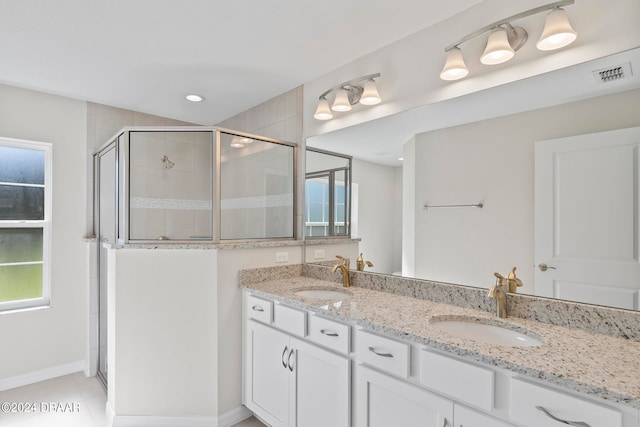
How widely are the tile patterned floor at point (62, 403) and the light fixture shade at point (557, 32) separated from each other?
2.62m

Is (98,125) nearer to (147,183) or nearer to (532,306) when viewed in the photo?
(147,183)

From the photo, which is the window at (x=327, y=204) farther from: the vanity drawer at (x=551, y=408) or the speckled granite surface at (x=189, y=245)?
the vanity drawer at (x=551, y=408)

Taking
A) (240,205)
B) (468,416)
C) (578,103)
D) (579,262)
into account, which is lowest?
(468,416)

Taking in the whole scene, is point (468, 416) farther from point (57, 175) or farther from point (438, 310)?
point (57, 175)

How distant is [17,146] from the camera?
2.69m

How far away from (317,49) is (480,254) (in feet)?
5.13

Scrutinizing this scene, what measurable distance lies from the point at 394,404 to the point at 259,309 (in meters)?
1.03

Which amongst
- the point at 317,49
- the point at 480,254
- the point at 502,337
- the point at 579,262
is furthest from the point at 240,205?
the point at 579,262

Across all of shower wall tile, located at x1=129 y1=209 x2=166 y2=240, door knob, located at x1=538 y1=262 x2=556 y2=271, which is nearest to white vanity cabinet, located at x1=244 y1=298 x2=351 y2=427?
shower wall tile, located at x1=129 y1=209 x2=166 y2=240

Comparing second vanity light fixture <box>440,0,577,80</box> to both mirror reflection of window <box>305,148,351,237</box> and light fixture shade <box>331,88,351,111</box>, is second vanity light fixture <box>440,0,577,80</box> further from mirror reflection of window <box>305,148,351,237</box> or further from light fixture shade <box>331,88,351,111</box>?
mirror reflection of window <box>305,148,351,237</box>

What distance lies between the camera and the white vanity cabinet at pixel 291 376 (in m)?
1.60

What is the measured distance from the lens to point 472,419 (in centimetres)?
112

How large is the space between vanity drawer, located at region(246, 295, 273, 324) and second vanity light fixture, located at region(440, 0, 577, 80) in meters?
1.62

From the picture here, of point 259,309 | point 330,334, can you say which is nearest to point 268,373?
point 259,309
